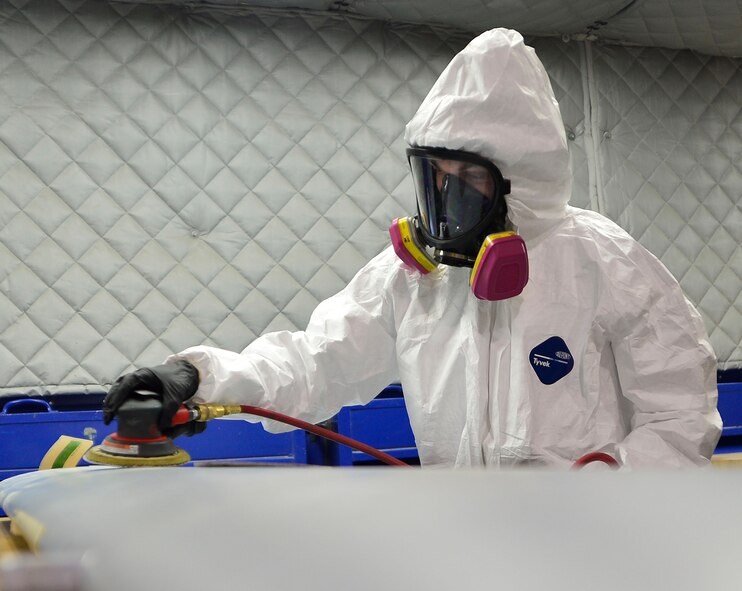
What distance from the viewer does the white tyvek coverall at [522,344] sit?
4.17 feet

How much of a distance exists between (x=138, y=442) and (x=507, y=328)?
64 centimetres

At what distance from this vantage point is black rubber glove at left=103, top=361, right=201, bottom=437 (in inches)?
41.2

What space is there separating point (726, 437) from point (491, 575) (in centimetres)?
238

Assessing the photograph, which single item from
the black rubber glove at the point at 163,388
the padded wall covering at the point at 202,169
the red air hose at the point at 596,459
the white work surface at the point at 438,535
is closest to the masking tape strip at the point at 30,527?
the white work surface at the point at 438,535

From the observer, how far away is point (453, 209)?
4.46 ft

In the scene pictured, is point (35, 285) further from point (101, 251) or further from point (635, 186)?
point (635, 186)

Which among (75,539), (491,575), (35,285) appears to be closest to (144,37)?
(35,285)

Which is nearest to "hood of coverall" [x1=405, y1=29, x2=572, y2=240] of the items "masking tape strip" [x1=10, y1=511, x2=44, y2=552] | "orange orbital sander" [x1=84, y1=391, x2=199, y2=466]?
"orange orbital sander" [x1=84, y1=391, x2=199, y2=466]

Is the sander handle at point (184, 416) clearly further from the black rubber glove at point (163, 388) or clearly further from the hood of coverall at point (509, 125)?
the hood of coverall at point (509, 125)

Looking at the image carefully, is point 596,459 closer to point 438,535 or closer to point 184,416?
point 184,416

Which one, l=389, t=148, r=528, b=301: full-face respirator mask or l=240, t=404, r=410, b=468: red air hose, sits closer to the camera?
l=240, t=404, r=410, b=468: red air hose

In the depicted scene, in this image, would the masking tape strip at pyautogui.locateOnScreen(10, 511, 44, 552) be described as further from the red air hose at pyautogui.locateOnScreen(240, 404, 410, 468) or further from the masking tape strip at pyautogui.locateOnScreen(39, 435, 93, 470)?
the masking tape strip at pyautogui.locateOnScreen(39, 435, 93, 470)

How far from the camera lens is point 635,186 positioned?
2500mm

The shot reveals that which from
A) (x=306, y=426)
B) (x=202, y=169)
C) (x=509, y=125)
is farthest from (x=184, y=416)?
(x=202, y=169)
